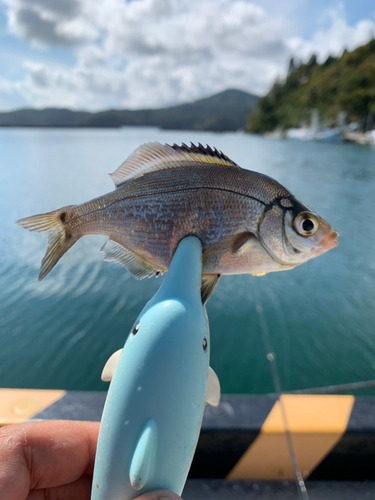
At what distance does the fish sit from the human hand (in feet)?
1.79

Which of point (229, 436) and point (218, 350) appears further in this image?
point (218, 350)

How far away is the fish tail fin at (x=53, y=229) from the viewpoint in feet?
3.13

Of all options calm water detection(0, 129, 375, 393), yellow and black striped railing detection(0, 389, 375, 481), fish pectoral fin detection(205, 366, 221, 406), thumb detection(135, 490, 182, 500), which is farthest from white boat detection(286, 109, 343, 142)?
thumb detection(135, 490, 182, 500)

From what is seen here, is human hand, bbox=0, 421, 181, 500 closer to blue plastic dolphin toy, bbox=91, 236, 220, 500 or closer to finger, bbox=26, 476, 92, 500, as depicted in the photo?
finger, bbox=26, 476, 92, 500

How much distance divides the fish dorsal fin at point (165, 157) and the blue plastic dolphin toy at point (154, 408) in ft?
1.34

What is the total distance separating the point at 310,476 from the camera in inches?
70.0

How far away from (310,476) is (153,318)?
5.64 feet

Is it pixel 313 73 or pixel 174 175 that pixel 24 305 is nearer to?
pixel 174 175

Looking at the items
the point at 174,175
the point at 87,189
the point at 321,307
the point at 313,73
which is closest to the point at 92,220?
the point at 174,175

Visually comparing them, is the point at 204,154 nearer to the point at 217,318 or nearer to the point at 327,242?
the point at 327,242

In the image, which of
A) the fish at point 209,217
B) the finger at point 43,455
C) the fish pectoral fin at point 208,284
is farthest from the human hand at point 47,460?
the fish pectoral fin at point 208,284

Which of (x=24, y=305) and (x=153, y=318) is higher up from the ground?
(x=153, y=318)

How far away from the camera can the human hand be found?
924 millimetres

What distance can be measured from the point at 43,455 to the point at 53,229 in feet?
2.34
